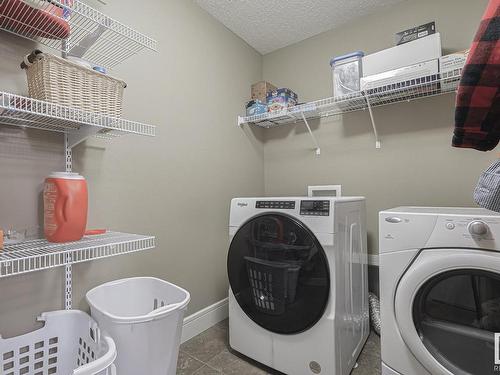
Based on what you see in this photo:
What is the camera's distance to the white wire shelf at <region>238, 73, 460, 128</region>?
164 cm

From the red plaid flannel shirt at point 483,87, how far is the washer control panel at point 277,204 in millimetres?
901

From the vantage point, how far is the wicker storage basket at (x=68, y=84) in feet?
3.03

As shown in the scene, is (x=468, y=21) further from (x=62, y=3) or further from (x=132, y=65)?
(x=62, y=3)

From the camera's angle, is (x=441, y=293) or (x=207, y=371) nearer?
(x=441, y=293)

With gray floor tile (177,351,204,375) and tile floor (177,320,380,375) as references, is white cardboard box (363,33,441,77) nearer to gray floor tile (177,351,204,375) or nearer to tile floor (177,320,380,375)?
tile floor (177,320,380,375)

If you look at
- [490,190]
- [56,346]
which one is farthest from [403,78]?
[56,346]

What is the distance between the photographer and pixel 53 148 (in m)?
1.20

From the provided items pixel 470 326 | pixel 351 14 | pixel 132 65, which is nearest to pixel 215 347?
pixel 470 326

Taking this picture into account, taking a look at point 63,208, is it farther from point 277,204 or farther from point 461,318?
point 461,318

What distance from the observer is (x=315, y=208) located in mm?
1313

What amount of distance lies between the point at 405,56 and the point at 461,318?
144 cm

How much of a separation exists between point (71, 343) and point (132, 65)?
1.39 m

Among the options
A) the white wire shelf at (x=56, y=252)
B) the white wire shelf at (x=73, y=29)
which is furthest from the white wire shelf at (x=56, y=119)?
the white wire shelf at (x=56, y=252)

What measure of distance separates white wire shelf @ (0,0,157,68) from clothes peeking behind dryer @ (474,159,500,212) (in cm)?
127
